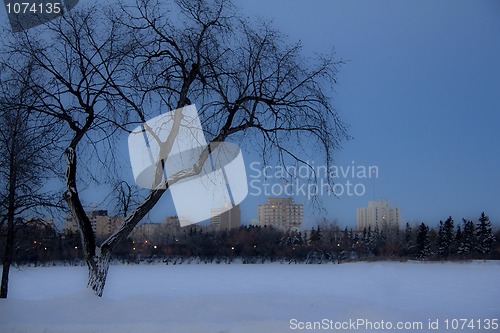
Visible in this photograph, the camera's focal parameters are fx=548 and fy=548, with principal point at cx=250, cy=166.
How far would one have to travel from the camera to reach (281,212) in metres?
7.29

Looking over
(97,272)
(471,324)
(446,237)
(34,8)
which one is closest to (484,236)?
(446,237)

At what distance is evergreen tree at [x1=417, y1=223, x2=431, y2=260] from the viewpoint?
13.9 metres

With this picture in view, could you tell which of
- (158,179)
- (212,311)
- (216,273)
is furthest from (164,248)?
(212,311)

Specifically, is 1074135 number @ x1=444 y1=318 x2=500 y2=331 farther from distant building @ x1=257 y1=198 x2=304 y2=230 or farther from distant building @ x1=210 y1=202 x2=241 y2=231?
distant building @ x1=210 y1=202 x2=241 y2=231

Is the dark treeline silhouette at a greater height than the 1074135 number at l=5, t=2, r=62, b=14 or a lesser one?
lesser

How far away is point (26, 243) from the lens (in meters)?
11.3

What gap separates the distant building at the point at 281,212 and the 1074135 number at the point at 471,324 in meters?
2.21

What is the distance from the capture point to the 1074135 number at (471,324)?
195 inches

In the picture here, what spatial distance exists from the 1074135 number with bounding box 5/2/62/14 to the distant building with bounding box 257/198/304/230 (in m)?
3.46

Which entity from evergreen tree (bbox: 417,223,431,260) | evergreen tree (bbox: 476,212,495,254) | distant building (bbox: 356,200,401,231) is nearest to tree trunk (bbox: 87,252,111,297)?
distant building (bbox: 356,200,401,231)

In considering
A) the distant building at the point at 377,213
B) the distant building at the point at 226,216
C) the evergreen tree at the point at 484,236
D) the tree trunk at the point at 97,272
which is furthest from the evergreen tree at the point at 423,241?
the tree trunk at the point at 97,272

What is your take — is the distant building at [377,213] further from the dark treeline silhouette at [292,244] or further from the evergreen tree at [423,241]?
the evergreen tree at [423,241]

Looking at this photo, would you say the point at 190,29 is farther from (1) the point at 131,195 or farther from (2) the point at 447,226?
(2) the point at 447,226

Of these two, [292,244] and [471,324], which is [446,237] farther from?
[471,324]
